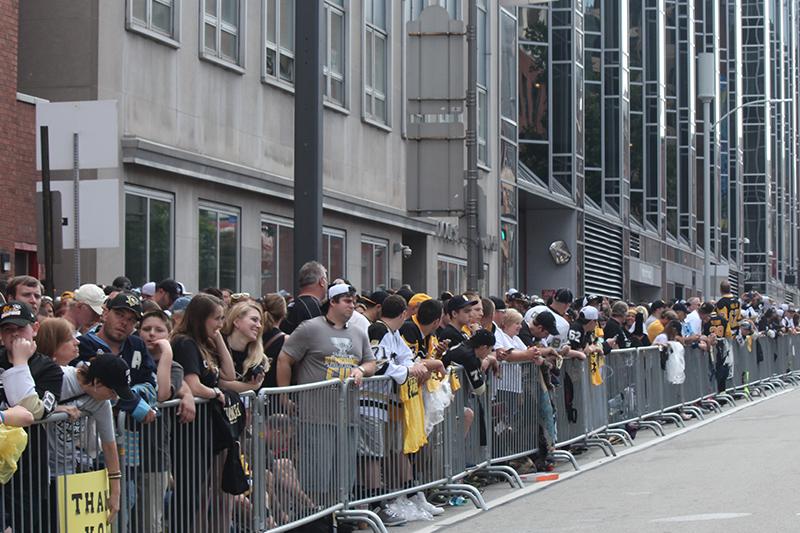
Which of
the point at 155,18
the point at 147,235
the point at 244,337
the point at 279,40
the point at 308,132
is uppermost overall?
the point at 279,40

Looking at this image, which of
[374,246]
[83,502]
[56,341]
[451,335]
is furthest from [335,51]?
[83,502]

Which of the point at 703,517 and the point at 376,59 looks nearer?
the point at 703,517

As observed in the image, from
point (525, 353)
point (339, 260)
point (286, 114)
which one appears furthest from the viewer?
point (339, 260)

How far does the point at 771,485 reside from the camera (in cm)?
1335

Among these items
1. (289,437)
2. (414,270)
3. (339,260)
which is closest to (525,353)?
(289,437)

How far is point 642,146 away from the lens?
5784 cm

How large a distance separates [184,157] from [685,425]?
7.58 m

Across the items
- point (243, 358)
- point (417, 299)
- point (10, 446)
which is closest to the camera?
point (10, 446)

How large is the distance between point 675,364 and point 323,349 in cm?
1192

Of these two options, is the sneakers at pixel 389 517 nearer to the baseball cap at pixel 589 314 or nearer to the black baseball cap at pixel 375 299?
the black baseball cap at pixel 375 299

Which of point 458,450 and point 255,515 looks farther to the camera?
point 458,450

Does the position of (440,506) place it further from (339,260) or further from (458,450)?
(339,260)

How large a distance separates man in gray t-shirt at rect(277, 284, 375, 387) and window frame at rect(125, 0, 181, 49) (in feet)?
32.1

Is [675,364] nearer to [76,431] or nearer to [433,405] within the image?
[433,405]
